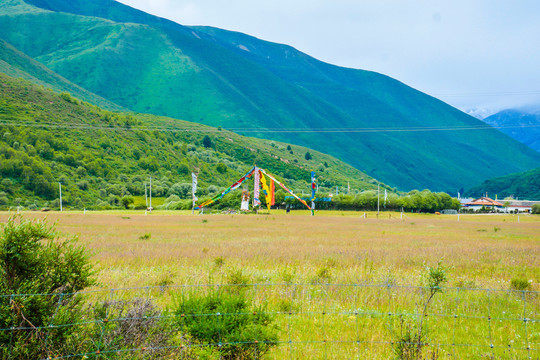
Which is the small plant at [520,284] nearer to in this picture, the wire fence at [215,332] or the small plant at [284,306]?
the wire fence at [215,332]

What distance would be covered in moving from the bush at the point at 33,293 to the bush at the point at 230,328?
1607mm

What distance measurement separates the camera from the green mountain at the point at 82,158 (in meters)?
87.1

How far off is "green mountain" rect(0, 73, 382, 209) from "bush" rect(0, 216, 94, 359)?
79.3 metres

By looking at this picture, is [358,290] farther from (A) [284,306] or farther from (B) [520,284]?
(B) [520,284]

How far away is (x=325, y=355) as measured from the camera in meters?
6.75

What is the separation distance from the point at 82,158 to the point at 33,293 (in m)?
104

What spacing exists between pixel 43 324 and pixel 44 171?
9346 centimetres

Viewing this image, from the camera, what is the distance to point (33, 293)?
5996 mm

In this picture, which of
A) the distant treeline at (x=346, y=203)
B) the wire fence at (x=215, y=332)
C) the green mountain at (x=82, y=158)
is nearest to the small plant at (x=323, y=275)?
the wire fence at (x=215, y=332)

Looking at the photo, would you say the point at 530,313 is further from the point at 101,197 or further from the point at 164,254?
the point at 101,197

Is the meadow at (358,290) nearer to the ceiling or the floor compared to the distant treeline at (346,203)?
nearer to the floor

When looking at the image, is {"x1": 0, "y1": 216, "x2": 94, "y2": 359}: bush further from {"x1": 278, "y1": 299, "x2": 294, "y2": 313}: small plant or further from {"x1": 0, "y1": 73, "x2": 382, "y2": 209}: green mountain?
{"x1": 0, "y1": 73, "x2": 382, "y2": 209}: green mountain

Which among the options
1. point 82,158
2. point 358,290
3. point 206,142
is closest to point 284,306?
point 358,290

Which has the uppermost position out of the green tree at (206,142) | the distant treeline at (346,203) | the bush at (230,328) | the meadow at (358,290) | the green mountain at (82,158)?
the green tree at (206,142)
